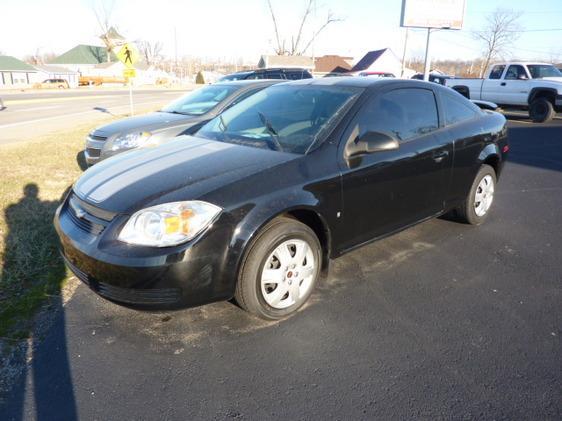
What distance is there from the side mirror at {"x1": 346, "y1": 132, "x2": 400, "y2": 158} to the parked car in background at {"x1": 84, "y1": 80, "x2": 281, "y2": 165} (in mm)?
3303

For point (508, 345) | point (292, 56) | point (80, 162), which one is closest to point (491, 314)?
point (508, 345)

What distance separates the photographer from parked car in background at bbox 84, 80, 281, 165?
6.51m

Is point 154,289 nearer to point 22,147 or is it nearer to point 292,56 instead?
point 22,147

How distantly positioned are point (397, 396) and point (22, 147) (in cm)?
960

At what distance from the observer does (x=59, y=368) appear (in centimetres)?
257

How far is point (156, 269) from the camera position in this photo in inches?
98.0

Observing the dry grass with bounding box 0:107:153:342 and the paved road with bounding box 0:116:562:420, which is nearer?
the paved road with bounding box 0:116:562:420

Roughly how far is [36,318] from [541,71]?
17377mm

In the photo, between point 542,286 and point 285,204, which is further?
point 542,286

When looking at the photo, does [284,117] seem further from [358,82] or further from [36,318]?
[36,318]

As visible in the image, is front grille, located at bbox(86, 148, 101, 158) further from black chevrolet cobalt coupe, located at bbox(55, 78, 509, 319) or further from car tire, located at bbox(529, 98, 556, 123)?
car tire, located at bbox(529, 98, 556, 123)

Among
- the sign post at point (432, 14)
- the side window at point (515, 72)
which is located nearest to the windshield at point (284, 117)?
the side window at point (515, 72)

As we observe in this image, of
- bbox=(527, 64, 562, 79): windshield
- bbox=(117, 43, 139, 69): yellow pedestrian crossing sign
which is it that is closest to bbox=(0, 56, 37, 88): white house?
bbox=(117, 43, 139, 69): yellow pedestrian crossing sign

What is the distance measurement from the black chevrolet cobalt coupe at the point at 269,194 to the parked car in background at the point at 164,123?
8.95ft
